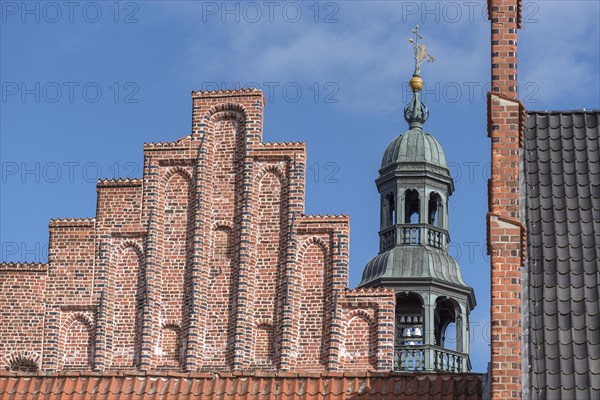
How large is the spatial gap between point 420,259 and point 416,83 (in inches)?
194

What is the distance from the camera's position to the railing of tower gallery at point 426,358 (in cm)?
3328

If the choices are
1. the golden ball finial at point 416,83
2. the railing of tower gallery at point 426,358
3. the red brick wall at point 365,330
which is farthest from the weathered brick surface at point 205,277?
the golden ball finial at point 416,83

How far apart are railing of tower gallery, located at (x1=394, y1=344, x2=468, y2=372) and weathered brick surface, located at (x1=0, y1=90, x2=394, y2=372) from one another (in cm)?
563

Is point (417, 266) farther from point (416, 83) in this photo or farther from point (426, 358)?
point (416, 83)

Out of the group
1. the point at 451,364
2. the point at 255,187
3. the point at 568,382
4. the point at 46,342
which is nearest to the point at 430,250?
the point at 451,364

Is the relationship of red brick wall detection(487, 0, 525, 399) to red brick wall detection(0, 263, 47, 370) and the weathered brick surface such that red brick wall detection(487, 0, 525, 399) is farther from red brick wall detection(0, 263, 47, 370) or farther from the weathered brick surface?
red brick wall detection(0, 263, 47, 370)

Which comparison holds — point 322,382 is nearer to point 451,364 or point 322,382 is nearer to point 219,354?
point 219,354

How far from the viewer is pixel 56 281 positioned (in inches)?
1113

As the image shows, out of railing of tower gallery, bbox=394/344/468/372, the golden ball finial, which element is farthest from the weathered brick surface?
the golden ball finial

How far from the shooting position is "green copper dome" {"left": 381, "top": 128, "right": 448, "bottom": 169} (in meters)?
35.0

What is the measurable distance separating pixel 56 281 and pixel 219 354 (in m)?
2.71

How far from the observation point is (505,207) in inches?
805

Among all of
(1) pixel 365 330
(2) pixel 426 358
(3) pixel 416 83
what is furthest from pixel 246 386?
(3) pixel 416 83

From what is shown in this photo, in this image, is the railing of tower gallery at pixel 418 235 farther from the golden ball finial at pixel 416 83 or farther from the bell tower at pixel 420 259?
the golden ball finial at pixel 416 83
